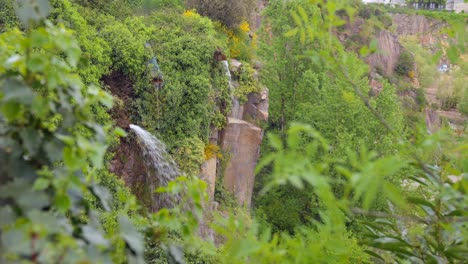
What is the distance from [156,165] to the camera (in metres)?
6.08

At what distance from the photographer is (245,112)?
9.10m

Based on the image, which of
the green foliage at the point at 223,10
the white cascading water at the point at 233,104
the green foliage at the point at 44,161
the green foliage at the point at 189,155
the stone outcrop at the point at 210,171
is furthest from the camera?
the green foliage at the point at 223,10

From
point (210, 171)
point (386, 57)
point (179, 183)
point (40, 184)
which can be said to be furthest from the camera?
point (386, 57)

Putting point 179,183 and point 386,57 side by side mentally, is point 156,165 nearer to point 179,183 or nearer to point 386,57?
point 179,183

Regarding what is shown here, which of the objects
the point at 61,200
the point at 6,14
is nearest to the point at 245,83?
the point at 6,14

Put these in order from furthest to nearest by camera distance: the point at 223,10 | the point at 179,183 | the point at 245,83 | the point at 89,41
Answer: the point at 223,10
the point at 245,83
the point at 89,41
the point at 179,183

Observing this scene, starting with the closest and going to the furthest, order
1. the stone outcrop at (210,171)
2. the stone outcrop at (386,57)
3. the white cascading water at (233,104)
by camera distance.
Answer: the stone outcrop at (210,171), the white cascading water at (233,104), the stone outcrop at (386,57)

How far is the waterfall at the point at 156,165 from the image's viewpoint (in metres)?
5.79

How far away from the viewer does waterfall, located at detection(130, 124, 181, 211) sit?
5.79 m

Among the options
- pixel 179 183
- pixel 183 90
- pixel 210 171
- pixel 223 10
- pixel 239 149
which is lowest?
pixel 210 171

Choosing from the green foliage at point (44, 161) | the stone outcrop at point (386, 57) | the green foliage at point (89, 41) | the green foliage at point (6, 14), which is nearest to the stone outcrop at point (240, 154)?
the green foliage at point (89, 41)

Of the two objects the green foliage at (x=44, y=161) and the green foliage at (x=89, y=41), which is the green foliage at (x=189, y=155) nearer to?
the green foliage at (x=89, y=41)

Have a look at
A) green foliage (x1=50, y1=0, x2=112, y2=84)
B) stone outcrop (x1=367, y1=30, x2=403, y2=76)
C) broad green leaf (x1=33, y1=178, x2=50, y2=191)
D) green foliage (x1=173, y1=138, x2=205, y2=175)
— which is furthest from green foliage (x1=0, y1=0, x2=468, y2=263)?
stone outcrop (x1=367, y1=30, x2=403, y2=76)

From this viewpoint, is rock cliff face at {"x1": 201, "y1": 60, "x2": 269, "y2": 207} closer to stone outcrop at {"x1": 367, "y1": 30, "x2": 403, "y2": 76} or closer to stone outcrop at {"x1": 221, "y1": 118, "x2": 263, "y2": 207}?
stone outcrop at {"x1": 221, "y1": 118, "x2": 263, "y2": 207}
